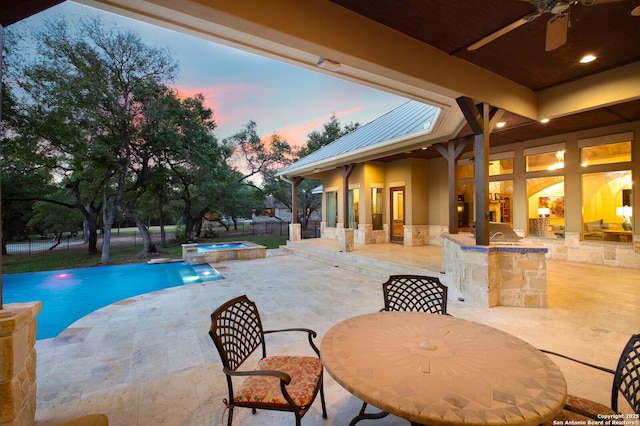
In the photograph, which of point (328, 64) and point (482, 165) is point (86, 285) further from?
point (482, 165)

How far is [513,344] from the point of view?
167cm

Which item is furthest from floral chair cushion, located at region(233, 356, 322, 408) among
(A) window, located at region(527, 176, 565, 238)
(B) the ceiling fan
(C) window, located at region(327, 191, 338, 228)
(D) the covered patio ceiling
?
(C) window, located at region(327, 191, 338, 228)

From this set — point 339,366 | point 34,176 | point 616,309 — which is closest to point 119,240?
point 34,176

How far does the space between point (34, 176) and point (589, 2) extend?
17357 millimetres

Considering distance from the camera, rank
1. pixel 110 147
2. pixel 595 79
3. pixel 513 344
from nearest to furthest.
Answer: pixel 513 344
pixel 595 79
pixel 110 147

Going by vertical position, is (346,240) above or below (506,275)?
above

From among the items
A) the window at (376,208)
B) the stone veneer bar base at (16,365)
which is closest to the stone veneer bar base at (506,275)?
the stone veneer bar base at (16,365)

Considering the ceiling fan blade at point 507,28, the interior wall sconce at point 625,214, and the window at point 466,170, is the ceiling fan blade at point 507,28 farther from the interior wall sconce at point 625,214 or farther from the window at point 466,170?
the window at point 466,170

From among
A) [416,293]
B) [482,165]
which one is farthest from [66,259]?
[482,165]

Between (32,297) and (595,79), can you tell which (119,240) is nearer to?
(32,297)

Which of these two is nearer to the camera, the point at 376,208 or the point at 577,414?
the point at 577,414

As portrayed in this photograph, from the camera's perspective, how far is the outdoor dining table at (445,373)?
1133 millimetres

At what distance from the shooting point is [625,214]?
6.64 meters

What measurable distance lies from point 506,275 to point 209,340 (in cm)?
448
